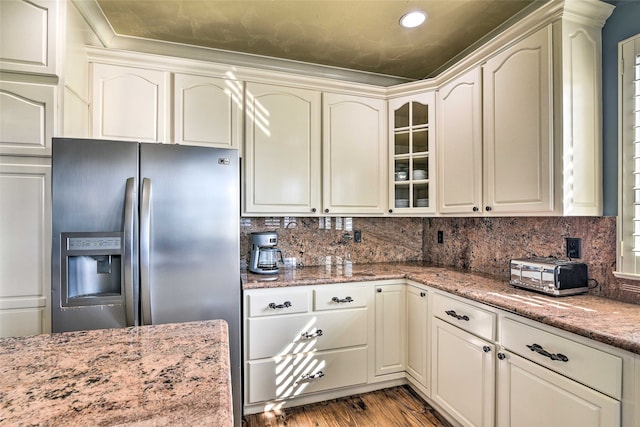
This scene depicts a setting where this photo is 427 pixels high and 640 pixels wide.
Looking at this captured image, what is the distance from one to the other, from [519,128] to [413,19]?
1.01 m

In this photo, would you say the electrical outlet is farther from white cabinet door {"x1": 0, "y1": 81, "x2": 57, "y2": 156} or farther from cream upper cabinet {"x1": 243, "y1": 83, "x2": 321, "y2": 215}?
white cabinet door {"x1": 0, "y1": 81, "x2": 57, "y2": 156}

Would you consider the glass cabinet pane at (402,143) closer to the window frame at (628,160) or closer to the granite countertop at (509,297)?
the granite countertop at (509,297)

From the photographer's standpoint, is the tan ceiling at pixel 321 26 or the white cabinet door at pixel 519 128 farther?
the tan ceiling at pixel 321 26

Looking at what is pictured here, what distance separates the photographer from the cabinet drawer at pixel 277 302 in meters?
2.00

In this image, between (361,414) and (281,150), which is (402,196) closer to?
(281,150)

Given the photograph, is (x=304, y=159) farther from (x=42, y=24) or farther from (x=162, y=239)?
(x=42, y=24)

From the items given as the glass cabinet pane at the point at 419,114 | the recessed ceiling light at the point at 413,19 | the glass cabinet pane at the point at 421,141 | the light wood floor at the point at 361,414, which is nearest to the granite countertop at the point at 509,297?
the light wood floor at the point at 361,414

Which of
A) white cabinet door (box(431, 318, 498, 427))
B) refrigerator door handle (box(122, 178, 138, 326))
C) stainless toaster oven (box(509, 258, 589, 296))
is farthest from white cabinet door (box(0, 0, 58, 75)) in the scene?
stainless toaster oven (box(509, 258, 589, 296))

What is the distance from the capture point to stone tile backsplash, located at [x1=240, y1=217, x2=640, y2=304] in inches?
64.1

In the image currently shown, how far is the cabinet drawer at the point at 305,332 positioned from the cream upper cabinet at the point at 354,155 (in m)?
0.82

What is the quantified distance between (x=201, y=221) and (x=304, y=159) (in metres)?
1.01

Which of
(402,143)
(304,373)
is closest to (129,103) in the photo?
(402,143)

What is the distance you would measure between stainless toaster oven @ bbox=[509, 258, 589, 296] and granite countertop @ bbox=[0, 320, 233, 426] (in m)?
1.59

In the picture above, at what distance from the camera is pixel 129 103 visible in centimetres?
208
